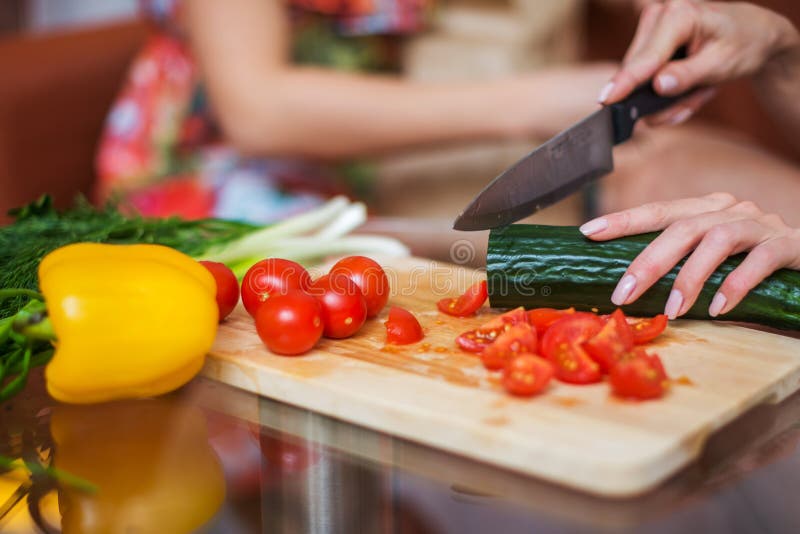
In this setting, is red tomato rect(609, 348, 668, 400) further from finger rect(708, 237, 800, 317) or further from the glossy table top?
finger rect(708, 237, 800, 317)

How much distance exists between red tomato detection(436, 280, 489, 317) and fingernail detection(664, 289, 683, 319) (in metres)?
0.31

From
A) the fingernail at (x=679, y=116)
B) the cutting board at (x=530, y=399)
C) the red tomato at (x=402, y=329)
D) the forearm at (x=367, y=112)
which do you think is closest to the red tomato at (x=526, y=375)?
the cutting board at (x=530, y=399)

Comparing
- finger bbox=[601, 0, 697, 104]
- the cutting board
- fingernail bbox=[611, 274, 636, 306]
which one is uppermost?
finger bbox=[601, 0, 697, 104]

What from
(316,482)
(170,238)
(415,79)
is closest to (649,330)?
(316,482)

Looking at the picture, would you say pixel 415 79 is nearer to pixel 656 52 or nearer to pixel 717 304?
pixel 656 52

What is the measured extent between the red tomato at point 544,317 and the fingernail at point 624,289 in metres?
0.07

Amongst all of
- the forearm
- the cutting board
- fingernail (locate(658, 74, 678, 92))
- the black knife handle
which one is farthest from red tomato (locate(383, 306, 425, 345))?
the forearm

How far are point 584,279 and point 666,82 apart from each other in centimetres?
50

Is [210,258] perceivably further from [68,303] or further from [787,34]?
[787,34]

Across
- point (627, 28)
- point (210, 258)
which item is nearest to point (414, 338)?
point (210, 258)

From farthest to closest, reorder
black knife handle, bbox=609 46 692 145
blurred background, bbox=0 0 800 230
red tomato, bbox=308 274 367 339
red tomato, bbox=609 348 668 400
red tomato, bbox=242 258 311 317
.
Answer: blurred background, bbox=0 0 800 230, black knife handle, bbox=609 46 692 145, red tomato, bbox=242 258 311 317, red tomato, bbox=308 274 367 339, red tomato, bbox=609 348 668 400

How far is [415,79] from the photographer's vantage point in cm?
291

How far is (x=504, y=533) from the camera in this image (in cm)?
88

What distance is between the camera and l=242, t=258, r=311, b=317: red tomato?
4.64 ft
